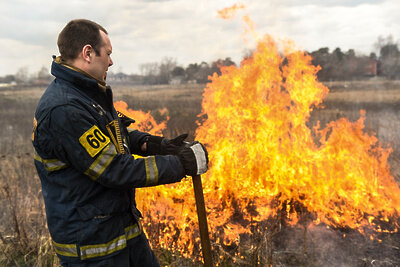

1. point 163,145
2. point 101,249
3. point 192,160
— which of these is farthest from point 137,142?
point 101,249

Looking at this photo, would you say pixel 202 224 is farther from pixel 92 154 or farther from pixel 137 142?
pixel 92 154

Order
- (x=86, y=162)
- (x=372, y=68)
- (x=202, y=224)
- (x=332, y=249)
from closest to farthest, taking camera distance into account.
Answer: (x=86, y=162)
(x=202, y=224)
(x=332, y=249)
(x=372, y=68)

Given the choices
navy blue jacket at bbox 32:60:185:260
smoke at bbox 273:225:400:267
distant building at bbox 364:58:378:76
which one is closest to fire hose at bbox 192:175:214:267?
navy blue jacket at bbox 32:60:185:260

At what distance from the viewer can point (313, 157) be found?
507 cm

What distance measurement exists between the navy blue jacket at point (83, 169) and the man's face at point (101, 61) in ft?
0.29

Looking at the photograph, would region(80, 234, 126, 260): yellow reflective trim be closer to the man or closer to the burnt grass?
the man

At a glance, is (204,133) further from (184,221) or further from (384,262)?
(384,262)

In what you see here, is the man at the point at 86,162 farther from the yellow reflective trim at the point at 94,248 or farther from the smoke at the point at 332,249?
the smoke at the point at 332,249

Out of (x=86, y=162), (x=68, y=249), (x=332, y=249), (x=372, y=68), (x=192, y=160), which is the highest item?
(x=372, y=68)

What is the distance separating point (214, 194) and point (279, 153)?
53.4 inches

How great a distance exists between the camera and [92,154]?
5.70 feet

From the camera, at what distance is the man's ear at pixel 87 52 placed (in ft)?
6.30

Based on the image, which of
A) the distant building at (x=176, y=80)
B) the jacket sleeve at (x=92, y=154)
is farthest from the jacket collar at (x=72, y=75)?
the distant building at (x=176, y=80)

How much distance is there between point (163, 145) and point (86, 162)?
884 millimetres
